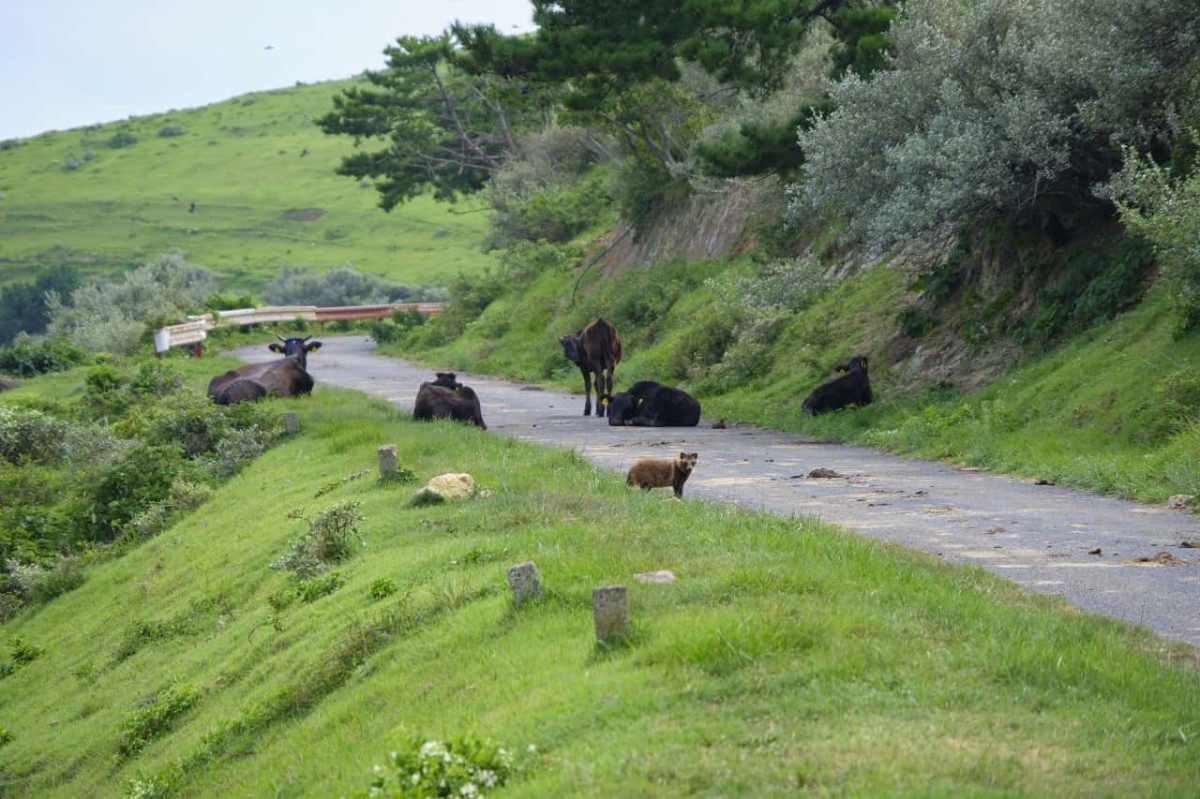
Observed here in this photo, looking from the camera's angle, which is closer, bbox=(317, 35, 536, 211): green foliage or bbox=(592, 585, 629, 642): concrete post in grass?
bbox=(592, 585, 629, 642): concrete post in grass

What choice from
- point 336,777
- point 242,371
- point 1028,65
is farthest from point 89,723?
point 242,371

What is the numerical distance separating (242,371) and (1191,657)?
78.3 ft

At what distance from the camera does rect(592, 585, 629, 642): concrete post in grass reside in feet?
26.7

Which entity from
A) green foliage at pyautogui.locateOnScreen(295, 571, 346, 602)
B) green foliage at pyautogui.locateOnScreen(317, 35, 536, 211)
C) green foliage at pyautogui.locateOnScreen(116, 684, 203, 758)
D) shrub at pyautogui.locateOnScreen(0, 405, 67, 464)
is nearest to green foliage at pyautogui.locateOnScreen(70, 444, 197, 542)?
shrub at pyautogui.locateOnScreen(0, 405, 67, 464)

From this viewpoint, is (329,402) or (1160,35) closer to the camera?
(1160,35)

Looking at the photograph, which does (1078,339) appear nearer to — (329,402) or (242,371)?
(329,402)

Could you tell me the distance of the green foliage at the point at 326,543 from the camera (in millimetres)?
13940

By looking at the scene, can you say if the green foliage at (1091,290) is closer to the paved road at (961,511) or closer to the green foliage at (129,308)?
the paved road at (961,511)

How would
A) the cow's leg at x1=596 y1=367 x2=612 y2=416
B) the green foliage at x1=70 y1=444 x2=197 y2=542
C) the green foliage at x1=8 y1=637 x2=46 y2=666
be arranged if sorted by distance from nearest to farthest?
1. the green foliage at x1=8 y1=637 x2=46 y2=666
2. the green foliage at x1=70 y1=444 x2=197 y2=542
3. the cow's leg at x1=596 y1=367 x2=612 y2=416

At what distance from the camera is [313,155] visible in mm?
122875

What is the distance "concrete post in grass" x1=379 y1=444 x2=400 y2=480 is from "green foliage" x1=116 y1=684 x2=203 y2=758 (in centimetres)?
438

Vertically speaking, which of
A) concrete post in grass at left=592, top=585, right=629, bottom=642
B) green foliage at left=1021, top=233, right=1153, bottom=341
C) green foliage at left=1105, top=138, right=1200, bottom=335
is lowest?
concrete post in grass at left=592, top=585, right=629, bottom=642

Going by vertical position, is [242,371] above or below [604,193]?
below

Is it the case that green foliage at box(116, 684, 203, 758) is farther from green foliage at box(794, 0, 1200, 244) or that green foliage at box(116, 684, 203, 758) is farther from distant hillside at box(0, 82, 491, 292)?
distant hillside at box(0, 82, 491, 292)
